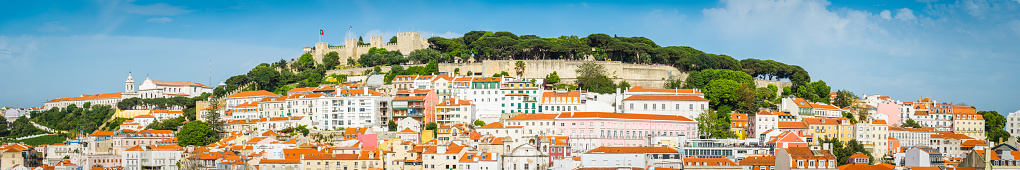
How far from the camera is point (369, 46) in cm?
8494

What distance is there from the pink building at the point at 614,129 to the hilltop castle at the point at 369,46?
32.0 metres

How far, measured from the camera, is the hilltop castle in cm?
8262

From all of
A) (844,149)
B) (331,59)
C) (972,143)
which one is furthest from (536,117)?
(331,59)

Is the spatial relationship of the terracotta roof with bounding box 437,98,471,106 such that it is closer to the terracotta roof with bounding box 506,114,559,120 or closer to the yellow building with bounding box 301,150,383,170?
the terracotta roof with bounding box 506,114,559,120

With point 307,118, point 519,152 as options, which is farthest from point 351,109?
point 519,152

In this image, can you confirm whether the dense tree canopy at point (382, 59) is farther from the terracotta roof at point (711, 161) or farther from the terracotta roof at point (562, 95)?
the terracotta roof at point (711, 161)

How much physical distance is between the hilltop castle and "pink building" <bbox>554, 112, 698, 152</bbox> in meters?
32.0

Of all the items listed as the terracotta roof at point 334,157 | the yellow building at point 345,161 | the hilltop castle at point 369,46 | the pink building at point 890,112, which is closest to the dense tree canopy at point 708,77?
the pink building at point 890,112

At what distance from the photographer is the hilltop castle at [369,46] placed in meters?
82.6

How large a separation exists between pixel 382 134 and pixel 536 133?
28.0 ft

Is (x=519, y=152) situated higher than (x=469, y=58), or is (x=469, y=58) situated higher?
(x=469, y=58)

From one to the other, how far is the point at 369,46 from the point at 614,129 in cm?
3780

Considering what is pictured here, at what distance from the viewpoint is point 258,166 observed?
158ft

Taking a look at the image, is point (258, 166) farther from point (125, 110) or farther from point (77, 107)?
point (77, 107)
